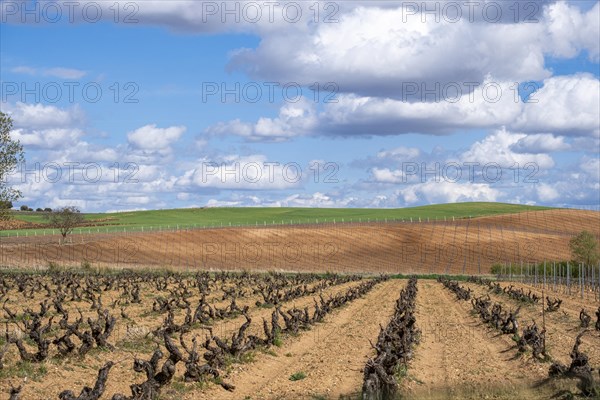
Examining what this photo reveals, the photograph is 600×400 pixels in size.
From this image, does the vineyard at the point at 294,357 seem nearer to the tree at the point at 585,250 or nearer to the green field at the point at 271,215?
the tree at the point at 585,250

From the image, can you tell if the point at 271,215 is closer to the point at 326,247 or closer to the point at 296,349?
the point at 326,247

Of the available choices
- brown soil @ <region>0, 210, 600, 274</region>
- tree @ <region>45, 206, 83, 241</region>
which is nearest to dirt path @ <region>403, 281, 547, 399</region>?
brown soil @ <region>0, 210, 600, 274</region>

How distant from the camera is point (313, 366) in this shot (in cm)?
1931

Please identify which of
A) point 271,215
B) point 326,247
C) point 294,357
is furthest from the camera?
point 271,215

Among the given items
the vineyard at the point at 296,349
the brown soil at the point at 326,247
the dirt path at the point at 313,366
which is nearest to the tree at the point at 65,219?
the brown soil at the point at 326,247

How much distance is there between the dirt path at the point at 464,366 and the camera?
16.2m

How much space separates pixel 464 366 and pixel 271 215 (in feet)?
469

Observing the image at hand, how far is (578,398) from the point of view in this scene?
48.9 feet

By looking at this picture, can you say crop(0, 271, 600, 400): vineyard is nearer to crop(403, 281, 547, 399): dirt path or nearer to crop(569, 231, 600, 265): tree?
crop(403, 281, 547, 399): dirt path

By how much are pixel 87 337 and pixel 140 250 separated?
72.8 meters

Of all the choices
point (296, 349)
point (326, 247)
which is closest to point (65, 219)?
point (326, 247)

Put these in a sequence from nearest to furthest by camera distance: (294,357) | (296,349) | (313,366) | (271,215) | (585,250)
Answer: (313,366) < (294,357) < (296,349) < (585,250) < (271,215)

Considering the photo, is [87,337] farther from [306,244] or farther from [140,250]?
[306,244]

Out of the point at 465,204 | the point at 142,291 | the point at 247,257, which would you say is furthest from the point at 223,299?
the point at 465,204
